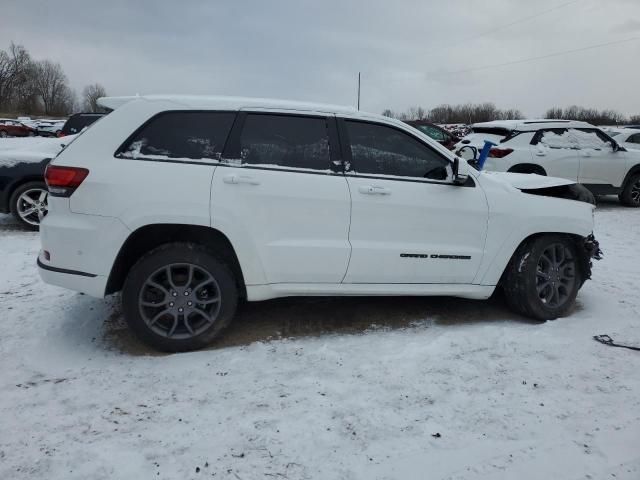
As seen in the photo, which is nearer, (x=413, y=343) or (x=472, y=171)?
(x=413, y=343)

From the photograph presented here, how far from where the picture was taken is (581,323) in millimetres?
4199

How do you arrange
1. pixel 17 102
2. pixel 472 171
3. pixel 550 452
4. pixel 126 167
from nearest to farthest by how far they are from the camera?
1. pixel 550 452
2. pixel 126 167
3. pixel 472 171
4. pixel 17 102

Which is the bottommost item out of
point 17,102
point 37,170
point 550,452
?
point 550,452

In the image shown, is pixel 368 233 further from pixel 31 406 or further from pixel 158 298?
pixel 31 406

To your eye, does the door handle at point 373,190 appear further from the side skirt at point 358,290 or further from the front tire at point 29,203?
the front tire at point 29,203

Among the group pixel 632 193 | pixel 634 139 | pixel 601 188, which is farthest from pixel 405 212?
pixel 634 139

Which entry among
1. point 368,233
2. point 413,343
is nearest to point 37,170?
point 368,233

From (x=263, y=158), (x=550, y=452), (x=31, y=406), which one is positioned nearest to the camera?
(x=550, y=452)

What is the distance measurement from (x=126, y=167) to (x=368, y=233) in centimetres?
179

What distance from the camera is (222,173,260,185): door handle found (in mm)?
3419

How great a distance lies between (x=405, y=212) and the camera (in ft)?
12.3

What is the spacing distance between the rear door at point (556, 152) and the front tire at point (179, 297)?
7723mm

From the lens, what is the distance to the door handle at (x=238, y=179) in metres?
3.42

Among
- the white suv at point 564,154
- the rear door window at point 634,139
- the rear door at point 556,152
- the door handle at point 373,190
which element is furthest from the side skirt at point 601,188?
the rear door window at point 634,139
